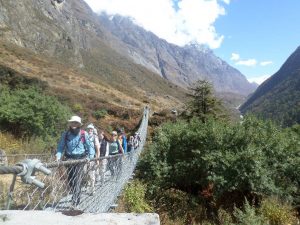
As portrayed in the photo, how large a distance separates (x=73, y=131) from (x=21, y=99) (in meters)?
13.6

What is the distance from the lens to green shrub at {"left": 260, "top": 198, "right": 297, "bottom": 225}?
1299 cm

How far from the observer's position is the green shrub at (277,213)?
42.6 feet

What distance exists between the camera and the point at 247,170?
1550 cm

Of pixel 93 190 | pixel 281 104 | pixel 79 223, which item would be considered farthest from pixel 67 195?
pixel 281 104

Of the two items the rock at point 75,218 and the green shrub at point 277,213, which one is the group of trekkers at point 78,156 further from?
the green shrub at point 277,213

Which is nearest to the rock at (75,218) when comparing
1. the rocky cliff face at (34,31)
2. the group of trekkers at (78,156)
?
the group of trekkers at (78,156)

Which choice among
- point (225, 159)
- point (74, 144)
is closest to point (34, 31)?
point (225, 159)

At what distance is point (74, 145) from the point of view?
679cm

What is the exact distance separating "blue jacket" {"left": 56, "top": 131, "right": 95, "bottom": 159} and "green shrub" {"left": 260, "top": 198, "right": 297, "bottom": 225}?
7.78 m

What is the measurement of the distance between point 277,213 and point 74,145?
28.0ft

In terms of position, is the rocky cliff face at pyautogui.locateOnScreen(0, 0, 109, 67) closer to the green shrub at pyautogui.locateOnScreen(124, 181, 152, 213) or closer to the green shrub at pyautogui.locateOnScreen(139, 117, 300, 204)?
the green shrub at pyautogui.locateOnScreen(139, 117, 300, 204)

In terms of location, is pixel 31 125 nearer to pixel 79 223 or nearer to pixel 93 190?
pixel 93 190

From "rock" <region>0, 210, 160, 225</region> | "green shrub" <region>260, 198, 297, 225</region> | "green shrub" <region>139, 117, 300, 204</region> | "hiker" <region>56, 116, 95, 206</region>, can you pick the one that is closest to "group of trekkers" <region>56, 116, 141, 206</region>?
"hiker" <region>56, 116, 95, 206</region>

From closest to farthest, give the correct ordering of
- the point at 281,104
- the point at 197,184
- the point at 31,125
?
the point at 197,184 < the point at 31,125 < the point at 281,104
